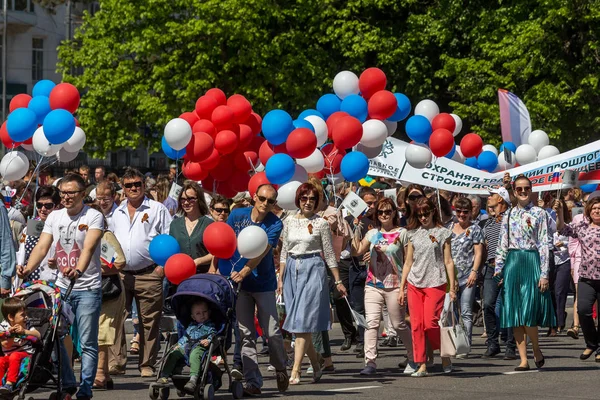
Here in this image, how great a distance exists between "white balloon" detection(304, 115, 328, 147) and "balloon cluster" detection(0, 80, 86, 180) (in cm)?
269

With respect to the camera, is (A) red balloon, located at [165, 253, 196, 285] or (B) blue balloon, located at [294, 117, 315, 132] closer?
(A) red balloon, located at [165, 253, 196, 285]

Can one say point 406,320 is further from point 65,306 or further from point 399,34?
point 399,34

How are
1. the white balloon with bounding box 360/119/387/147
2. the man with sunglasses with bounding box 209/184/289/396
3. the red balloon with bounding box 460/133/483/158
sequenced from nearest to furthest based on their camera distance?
1. the man with sunglasses with bounding box 209/184/289/396
2. the white balloon with bounding box 360/119/387/147
3. the red balloon with bounding box 460/133/483/158

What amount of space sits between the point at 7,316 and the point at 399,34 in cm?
2851

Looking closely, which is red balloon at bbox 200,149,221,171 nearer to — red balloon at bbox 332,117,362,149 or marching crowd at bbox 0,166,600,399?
marching crowd at bbox 0,166,600,399

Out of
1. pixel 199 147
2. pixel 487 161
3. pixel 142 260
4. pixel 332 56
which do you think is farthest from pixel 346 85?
pixel 332 56

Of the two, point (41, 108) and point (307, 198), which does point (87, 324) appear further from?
point (41, 108)

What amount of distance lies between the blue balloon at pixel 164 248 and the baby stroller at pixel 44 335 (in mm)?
1229

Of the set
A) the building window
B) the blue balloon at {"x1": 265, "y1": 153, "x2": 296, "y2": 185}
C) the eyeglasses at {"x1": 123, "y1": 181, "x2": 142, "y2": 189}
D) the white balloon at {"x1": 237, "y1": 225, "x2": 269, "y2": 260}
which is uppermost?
the building window

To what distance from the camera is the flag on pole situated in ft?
69.5

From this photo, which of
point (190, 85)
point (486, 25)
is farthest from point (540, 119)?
point (190, 85)

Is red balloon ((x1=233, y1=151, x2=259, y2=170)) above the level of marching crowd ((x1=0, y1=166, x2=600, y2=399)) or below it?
above

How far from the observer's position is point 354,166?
1440 centimetres

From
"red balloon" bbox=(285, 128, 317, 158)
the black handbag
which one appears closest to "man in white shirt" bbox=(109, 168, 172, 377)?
the black handbag
